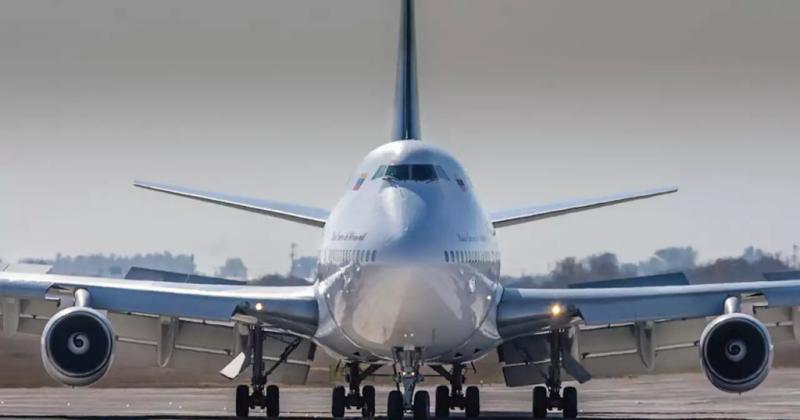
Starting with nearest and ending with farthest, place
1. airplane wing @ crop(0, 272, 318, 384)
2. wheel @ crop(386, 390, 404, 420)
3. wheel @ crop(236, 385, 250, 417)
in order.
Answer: wheel @ crop(386, 390, 404, 420), airplane wing @ crop(0, 272, 318, 384), wheel @ crop(236, 385, 250, 417)

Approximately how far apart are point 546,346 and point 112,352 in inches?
331

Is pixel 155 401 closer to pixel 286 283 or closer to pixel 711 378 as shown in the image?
pixel 286 283

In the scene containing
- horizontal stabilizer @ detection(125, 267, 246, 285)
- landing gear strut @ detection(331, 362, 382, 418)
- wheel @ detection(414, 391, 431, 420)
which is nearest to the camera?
wheel @ detection(414, 391, 431, 420)

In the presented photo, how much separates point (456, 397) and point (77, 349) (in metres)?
7.89

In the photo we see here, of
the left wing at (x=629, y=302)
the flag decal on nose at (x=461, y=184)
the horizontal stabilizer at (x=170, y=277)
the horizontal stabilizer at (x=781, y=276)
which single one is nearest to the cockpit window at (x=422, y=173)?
the flag decal on nose at (x=461, y=184)

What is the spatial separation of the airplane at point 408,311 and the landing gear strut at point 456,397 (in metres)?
0.05

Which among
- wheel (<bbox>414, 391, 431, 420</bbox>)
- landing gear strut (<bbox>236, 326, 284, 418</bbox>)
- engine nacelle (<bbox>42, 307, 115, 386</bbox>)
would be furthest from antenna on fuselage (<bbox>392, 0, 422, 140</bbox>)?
engine nacelle (<bbox>42, 307, 115, 386</bbox>)

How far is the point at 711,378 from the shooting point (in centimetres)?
3039

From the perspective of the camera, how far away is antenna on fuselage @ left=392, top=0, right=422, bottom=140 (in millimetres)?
34594

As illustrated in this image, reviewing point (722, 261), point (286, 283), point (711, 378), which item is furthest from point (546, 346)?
point (722, 261)

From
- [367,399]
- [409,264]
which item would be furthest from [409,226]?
[367,399]

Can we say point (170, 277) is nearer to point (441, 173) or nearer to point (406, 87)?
point (406, 87)

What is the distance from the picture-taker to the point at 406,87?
115ft

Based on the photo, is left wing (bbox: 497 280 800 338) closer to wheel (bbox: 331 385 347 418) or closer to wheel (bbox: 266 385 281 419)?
wheel (bbox: 331 385 347 418)
